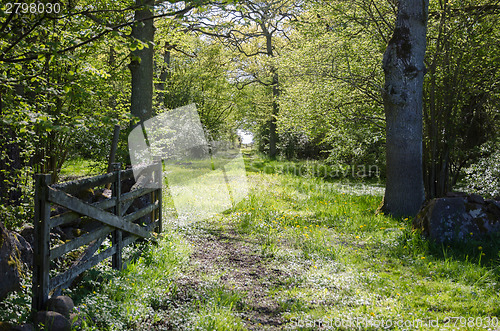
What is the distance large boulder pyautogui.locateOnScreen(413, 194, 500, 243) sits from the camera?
20.0 feet

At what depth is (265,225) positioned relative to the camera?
26.4ft

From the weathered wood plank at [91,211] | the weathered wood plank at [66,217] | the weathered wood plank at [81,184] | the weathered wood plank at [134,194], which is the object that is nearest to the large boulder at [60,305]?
the weathered wood plank at [66,217]

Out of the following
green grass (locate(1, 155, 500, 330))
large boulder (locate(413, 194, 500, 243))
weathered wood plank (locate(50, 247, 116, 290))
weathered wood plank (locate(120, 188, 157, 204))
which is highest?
weathered wood plank (locate(120, 188, 157, 204))

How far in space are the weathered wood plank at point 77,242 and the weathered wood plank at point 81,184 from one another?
534 mm

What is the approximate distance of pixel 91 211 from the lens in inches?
168

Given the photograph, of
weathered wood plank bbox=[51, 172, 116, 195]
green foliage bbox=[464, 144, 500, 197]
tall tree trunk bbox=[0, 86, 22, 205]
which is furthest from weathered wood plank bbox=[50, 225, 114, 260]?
green foliage bbox=[464, 144, 500, 197]

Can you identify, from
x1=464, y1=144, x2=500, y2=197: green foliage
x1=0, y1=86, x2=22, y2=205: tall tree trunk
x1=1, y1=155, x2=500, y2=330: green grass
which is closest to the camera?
x1=1, y1=155, x2=500, y2=330: green grass

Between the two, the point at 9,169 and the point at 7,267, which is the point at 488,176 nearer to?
the point at 7,267

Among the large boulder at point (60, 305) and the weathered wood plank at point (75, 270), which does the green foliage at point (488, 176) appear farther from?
the large boulder at point (60, 305)

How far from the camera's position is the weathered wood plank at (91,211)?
3.65 meters

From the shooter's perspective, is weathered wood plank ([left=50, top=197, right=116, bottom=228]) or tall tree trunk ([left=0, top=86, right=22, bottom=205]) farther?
tall tree trunk ([left=0, top=86, right=22, bottom=205])

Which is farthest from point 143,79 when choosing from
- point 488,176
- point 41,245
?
point 488,176

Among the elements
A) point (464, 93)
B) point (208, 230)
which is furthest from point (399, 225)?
point (464, 93)

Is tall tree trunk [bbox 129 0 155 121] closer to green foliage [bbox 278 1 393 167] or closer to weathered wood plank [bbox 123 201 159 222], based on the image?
weathered wood plank [bbox 123 201 159 222]
